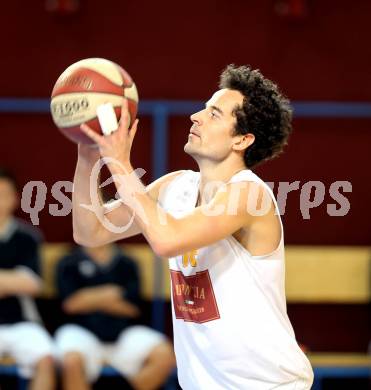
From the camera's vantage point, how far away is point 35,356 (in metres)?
4.81

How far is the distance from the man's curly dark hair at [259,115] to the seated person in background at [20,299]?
206cm

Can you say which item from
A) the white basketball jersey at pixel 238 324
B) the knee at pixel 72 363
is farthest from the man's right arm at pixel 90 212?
the knee at pixel 72 363

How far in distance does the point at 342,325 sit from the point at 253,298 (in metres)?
2.74

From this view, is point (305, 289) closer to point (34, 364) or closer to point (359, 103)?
point (359, 103)

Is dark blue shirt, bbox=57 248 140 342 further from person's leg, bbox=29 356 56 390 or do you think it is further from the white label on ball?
the white label on ball

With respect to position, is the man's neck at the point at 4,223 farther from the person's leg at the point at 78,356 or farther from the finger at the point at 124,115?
the finger at the point at 124,115

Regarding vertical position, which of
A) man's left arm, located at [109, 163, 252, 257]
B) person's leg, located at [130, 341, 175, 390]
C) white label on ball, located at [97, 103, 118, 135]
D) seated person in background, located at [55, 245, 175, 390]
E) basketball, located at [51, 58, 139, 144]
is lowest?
→ person's leg, located at [130, 341, 175, 390]

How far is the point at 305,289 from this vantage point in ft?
18.1

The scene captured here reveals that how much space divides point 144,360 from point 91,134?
2.41 metres

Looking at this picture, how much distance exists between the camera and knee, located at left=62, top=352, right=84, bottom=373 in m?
4.82

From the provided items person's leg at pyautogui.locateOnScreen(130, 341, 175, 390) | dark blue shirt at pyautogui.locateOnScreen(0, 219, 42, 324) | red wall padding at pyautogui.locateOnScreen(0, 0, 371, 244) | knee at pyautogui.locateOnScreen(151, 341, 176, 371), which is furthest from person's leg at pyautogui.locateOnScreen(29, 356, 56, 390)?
red wall padding at pyautogui.locateOnScreen(0, 0, 371, 244)

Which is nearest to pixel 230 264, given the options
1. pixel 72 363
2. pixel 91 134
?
pixel 91 134

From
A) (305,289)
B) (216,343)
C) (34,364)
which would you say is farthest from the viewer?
(305,289)

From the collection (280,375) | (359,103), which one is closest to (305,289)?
(359,103)
